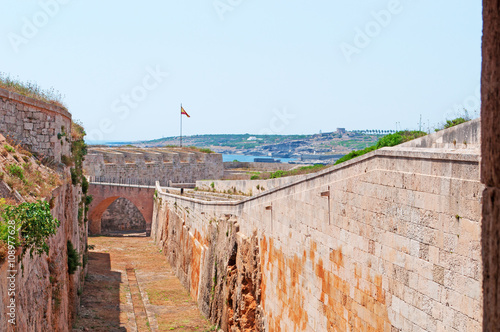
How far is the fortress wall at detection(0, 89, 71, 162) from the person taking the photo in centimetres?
1102

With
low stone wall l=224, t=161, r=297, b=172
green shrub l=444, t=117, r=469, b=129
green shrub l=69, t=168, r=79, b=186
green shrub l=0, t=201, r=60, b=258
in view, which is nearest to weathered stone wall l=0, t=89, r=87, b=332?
green shrub l=0, t=201, r=60, b=258

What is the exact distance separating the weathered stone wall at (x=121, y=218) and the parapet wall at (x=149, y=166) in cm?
252

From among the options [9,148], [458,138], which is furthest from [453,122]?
[9,148]

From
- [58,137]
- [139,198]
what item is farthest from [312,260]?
[139,198]

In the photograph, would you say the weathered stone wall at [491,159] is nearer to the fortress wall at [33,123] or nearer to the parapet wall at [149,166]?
the fortress wall at [33,123]

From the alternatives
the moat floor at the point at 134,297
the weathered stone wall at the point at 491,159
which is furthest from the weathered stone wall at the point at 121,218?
the weathered stone wall at the point at 491,159

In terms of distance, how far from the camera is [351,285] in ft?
23.7

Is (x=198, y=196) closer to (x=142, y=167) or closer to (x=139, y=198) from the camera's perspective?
(x=139, y=198)

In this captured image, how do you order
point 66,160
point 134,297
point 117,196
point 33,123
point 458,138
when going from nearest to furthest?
point 458,138
point 33,123
point 66,160
point 134,297
point 117,196

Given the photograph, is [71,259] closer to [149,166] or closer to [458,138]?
[458,138]

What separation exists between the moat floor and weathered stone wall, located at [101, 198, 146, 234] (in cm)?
875

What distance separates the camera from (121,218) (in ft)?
114

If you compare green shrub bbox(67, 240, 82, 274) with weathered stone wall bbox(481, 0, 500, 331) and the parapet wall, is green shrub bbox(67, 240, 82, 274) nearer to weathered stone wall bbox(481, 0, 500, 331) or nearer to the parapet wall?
weathered stone wall bbox(481, 0, 500, 331)

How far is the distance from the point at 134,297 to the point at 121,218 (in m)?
17.7
